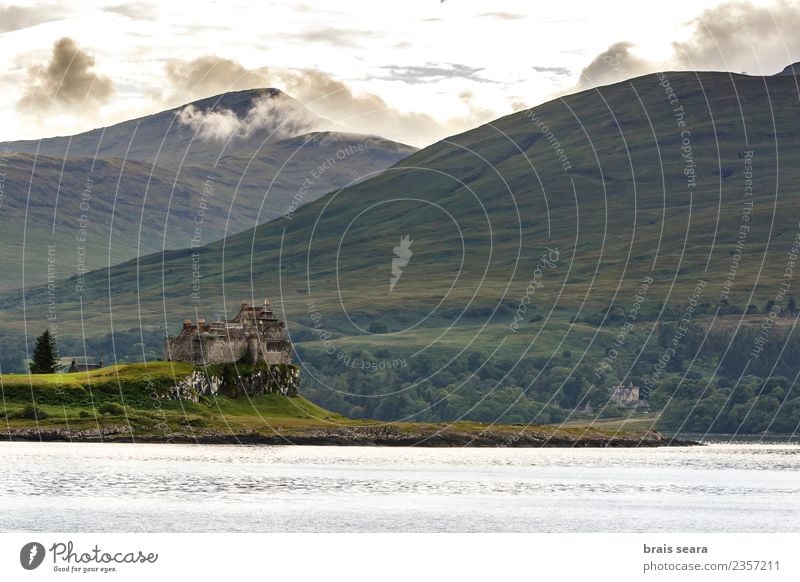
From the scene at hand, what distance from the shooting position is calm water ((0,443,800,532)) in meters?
110

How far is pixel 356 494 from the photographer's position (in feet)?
433

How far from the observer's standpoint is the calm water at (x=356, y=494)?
10956 centimetres
